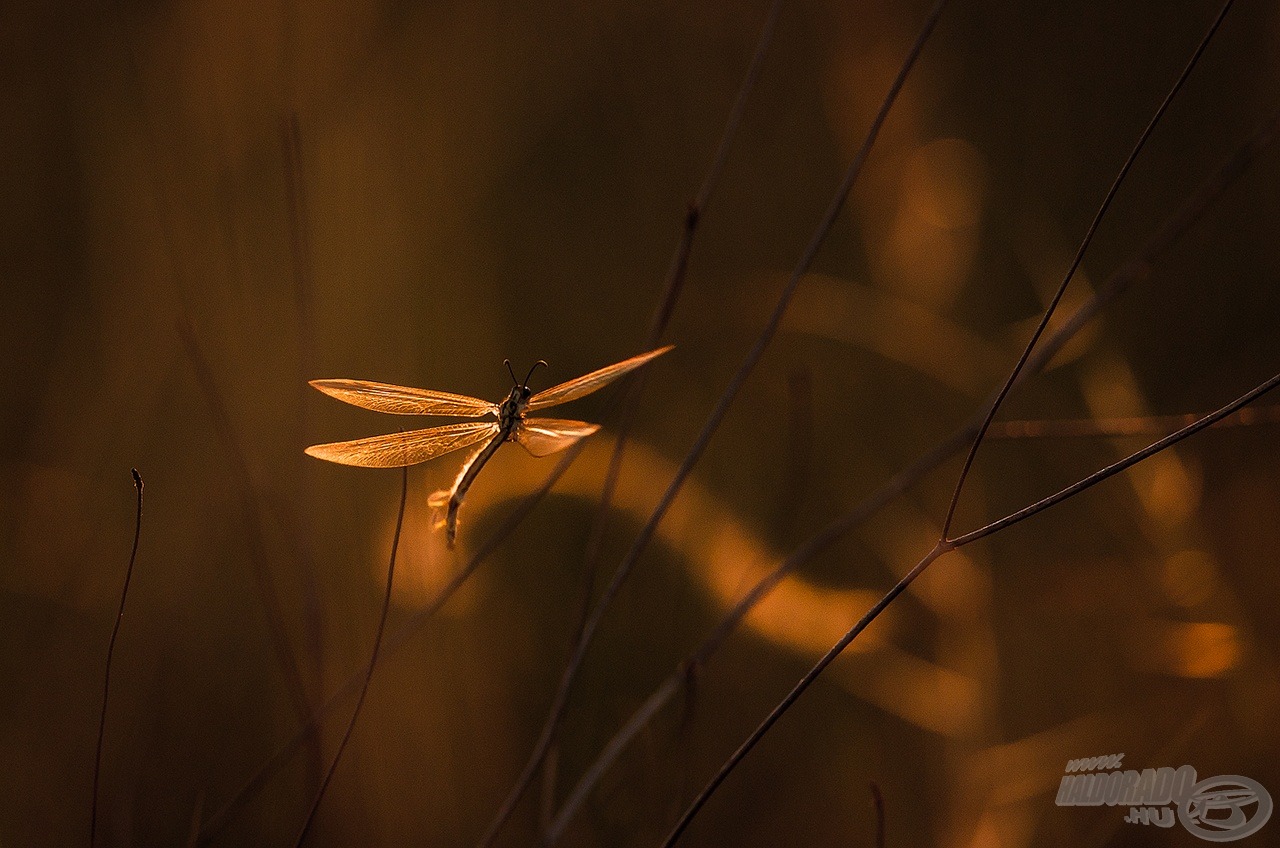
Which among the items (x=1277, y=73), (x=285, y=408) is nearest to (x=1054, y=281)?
(x=1277, y=73)

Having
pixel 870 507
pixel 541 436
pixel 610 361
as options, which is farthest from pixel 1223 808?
pixel 610 361

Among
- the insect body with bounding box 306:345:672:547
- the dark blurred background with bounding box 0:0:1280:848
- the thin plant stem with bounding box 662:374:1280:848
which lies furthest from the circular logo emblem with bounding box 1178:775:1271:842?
the insect body with bounding box 306:345:672:547

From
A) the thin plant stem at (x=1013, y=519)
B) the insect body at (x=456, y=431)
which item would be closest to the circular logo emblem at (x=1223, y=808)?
the thin plant stem at (x=1013, y=519)

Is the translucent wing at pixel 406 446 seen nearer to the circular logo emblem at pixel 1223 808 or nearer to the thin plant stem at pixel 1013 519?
the thin plant stem at pixel 1013 519

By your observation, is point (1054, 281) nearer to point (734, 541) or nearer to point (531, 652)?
point (734, 541)

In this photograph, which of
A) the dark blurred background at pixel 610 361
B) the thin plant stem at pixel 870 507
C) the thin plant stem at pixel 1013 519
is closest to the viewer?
the thin plant stem at pixel 1013 519

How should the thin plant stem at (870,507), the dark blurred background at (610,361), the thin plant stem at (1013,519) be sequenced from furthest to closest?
the dark blurred background at (610,361) → the thin plant stem at (870,507) → the thin plant stem at (1013,519)

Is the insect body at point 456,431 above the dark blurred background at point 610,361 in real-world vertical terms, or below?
below

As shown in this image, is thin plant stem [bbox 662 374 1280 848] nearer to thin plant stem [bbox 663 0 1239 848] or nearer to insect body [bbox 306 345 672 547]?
thin plant stem [bbox 663 0 1239 848]
